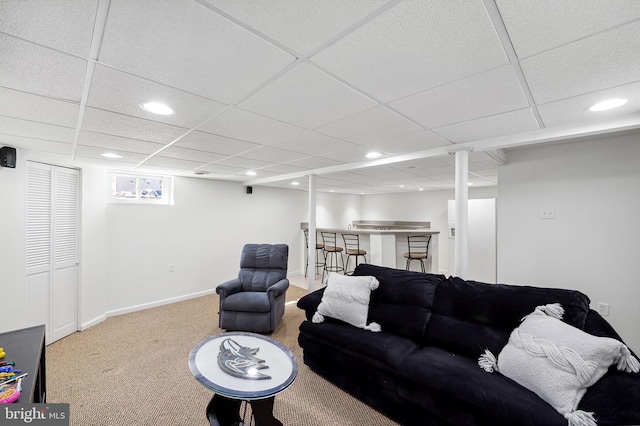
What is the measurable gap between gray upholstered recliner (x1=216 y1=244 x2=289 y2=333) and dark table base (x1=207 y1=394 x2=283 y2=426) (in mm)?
1582

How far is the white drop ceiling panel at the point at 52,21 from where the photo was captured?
0.94m

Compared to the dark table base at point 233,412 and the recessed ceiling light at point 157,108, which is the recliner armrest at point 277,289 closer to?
the dark table base at point 233,412

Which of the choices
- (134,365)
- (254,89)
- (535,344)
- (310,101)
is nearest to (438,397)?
(535,344)

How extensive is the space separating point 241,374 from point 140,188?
4109 mm

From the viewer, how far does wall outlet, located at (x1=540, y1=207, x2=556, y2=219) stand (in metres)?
3.13

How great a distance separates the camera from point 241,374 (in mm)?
1662

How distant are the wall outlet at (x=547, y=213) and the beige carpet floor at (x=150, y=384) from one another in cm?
286

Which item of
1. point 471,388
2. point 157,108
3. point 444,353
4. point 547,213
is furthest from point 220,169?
point 547,213

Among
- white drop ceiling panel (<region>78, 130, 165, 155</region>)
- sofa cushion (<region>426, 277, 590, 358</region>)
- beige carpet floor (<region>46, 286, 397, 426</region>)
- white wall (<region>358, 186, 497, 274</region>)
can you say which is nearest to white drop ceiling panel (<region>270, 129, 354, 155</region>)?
white drop ceiling panel (<region>78, 130, 165, 155</region>)

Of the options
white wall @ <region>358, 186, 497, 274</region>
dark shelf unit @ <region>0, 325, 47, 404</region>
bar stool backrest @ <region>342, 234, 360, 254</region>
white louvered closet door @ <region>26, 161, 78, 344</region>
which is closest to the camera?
dark shelf unit @ <region>0, 325, 47, 404</region>

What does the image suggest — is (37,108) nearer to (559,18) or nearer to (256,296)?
(256,296)

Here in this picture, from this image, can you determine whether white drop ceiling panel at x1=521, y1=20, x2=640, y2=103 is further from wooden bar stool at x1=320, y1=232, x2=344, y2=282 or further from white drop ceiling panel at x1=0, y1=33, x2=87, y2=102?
wooden bar stool at x1=320, y1=232, x2=344, y2=282

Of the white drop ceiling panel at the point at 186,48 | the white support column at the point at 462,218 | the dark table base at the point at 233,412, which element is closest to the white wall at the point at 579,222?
the white support column at the point at 462,218

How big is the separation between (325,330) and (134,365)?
202cm
